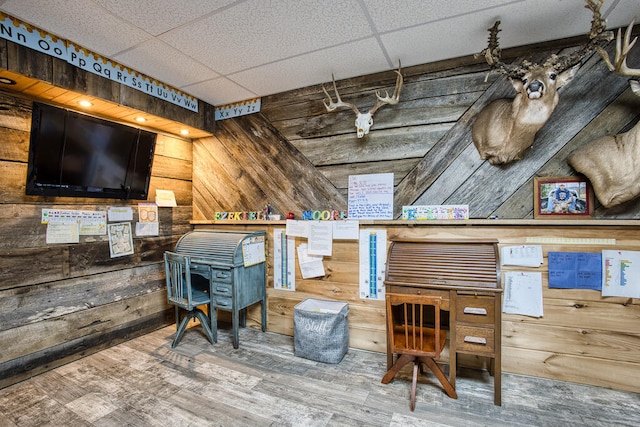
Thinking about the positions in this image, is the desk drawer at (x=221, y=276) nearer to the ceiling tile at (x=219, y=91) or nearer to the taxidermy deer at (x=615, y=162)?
the ceiling tile at (x=219, y=91)

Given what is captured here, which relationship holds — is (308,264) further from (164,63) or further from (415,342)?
(164,63)

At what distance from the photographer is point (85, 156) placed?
238 centimetres

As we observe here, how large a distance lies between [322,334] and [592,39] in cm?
255

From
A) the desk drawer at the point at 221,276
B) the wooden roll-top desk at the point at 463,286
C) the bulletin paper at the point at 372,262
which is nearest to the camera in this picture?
the wooden roll-top desk at the point at 463,286

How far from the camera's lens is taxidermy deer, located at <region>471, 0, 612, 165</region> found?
176cm

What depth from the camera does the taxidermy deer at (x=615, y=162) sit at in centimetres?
177

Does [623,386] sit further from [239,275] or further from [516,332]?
[239,275]

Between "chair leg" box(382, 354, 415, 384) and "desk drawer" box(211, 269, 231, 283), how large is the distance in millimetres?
1474

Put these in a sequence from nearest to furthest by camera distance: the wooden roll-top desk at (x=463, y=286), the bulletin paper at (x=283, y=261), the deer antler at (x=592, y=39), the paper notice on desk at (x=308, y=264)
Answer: the deer antler at (x=592, y=39) → the wooden roll-top desk at (x=463, y=286) → the paper notice on desk at (x=308, y=264) → the bulletin paper at (x=283, y=261)

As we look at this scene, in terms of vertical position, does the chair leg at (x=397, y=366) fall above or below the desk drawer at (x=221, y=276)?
below

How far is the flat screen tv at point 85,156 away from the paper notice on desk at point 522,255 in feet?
10.4

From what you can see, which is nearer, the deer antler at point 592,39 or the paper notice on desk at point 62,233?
the deer antler at point 592,39

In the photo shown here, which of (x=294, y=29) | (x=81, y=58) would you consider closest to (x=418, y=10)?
(x=294, y=29)

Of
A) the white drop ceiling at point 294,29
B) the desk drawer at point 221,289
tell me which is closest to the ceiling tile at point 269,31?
the white drop ceiling at point 294,29
